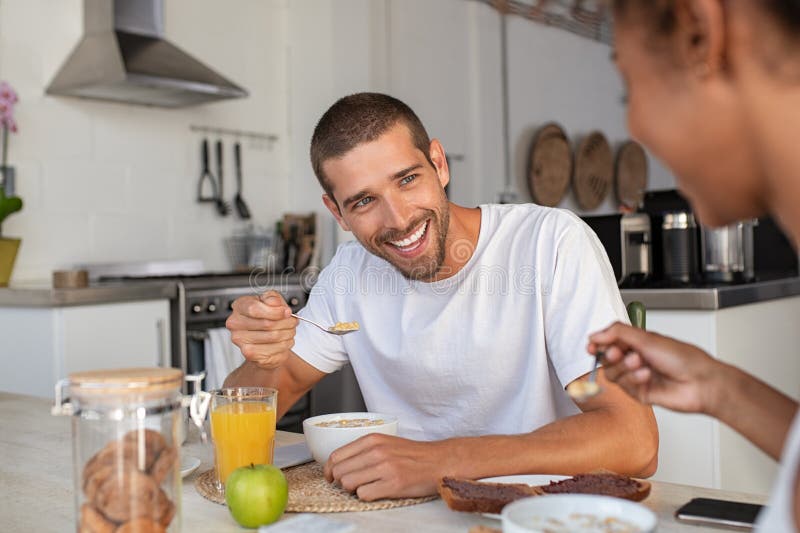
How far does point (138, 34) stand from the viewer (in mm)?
3570

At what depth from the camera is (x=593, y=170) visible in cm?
634

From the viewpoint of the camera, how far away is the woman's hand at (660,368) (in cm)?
85

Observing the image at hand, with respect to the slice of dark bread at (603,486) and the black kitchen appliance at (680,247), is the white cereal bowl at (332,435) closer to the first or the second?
the slice of dark bread at (603,486)

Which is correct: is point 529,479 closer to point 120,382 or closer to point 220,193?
point 120,382

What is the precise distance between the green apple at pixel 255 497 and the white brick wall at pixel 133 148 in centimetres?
274

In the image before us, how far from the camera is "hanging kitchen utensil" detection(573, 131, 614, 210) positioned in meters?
6.15

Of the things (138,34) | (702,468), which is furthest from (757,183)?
(138,34)

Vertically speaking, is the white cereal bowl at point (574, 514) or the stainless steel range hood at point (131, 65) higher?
the stainless steel range hood at point (131, 65)

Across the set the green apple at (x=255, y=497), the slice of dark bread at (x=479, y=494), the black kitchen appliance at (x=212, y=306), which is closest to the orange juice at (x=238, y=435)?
the green apple at (x=255, y=497)

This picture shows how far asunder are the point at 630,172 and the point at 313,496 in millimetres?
6203

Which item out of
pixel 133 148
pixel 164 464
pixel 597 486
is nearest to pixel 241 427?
pixel 164 464

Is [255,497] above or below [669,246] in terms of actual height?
below

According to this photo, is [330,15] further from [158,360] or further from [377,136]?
[377,136]

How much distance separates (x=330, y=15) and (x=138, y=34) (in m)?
1.09
